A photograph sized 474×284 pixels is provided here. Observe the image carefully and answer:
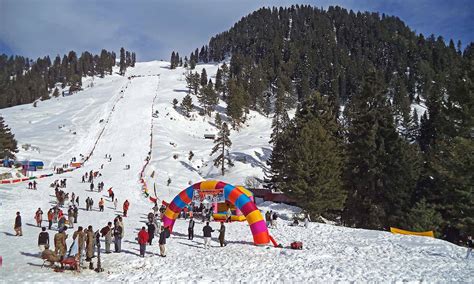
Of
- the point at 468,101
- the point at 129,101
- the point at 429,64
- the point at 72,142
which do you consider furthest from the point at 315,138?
the point at 429,64

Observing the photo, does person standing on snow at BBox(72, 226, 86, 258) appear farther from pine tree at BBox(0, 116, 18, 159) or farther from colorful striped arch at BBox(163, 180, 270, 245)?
pine tree at BBox(0, 116, 18, 159)

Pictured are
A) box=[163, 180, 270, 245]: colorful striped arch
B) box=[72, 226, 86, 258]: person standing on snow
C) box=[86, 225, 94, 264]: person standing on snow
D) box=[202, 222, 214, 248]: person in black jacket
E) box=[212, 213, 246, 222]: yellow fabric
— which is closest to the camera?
box=[72, 226, 86, 258]: person standing on snow

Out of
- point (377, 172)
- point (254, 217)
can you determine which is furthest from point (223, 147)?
point (254, 217)

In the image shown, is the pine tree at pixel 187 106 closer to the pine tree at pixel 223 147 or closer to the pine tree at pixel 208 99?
the pine tree at pixel 208 99

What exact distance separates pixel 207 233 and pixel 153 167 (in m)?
42.0

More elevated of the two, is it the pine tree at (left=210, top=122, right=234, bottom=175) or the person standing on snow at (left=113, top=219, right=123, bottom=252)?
the pine tree at (left=210, top=122, right=234, bottom=175)

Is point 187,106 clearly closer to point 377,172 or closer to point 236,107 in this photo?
point 236,107

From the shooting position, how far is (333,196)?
31.0m

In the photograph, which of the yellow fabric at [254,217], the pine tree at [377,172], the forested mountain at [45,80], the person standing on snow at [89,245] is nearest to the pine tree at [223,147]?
the pine tree at [377,172]

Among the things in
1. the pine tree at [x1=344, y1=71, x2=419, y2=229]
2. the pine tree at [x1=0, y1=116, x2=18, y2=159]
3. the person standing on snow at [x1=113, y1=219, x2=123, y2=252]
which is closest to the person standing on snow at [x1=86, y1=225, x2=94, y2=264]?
the person standing on snow at [x1=113, y1=219, x2=123, y2=252]

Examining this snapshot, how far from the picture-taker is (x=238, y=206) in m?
22.2

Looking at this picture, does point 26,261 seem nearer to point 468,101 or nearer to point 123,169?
point 468,101

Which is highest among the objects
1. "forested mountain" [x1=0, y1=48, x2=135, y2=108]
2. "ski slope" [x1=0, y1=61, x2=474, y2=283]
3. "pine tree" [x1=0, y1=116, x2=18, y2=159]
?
"forested mountain" [x1=0, y1=48, x2=135, y2=108]

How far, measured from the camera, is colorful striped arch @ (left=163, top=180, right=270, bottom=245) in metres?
20.9
